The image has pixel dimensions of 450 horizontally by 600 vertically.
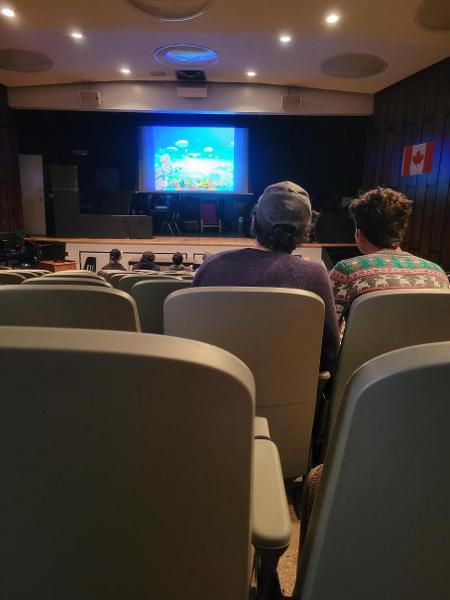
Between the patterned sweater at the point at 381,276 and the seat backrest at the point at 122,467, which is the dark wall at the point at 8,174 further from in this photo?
the seat backrest at the point at 122,467

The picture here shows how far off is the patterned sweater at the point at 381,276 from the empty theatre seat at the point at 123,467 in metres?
1.20

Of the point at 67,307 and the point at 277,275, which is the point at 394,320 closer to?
the point at 277,275

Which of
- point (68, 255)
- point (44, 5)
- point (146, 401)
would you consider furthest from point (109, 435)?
point (68, 255)

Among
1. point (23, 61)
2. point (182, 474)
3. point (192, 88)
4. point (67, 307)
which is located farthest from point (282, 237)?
point (192, 88)

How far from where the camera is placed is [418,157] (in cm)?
572

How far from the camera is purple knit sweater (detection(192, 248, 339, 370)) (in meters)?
1.33

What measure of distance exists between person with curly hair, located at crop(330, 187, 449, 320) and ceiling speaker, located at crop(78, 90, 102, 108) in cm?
639

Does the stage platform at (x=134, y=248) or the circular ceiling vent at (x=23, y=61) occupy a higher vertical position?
the circular ceiling vent at (x=23, y=61)

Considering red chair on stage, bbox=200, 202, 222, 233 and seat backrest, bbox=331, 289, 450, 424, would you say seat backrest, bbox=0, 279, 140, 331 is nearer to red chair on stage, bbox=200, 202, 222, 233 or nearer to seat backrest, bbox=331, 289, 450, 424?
seat backrest, bbox=331, 289, 450, 424

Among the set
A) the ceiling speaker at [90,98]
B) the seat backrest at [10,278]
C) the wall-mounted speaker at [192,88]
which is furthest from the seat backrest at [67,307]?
the ceiling speaker at [90,98]

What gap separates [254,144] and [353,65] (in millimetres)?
2893

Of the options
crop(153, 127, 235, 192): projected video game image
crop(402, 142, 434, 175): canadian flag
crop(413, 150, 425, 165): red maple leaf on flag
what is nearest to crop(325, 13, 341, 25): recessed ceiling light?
crop(402, 142, 434, 175): canadian flag

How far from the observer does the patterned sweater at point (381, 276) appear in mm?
1521

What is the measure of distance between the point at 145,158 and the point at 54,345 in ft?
27.4
